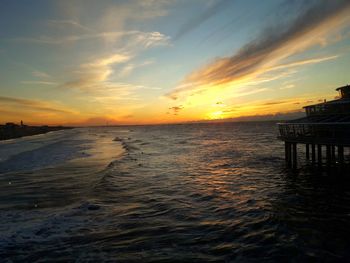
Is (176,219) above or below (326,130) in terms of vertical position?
below

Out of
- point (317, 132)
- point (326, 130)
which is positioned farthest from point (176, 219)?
point (317, 132)

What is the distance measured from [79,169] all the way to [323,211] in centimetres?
2215

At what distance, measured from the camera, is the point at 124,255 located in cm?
991

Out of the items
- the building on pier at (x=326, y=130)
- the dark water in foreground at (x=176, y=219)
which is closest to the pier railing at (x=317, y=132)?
the building on pier at (x=326, y=130)

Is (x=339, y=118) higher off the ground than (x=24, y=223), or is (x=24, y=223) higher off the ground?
(x=339, y=118)

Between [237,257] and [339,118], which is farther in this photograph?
[339,118]

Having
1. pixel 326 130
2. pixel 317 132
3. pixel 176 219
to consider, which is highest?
pixel 326 130

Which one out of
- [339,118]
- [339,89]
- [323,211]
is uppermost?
[339,89]

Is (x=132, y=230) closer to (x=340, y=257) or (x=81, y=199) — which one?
(x=81, y=199)

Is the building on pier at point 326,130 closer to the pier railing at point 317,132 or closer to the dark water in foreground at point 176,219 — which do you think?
the pier railing at point 317,132

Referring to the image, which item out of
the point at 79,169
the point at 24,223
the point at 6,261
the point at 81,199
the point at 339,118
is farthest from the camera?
the point at 79,169

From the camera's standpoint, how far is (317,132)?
2305 centimetres

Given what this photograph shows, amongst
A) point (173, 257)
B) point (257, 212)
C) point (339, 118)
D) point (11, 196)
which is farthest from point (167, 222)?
point (339, 118)

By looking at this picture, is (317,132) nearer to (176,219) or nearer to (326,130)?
(326,130)
